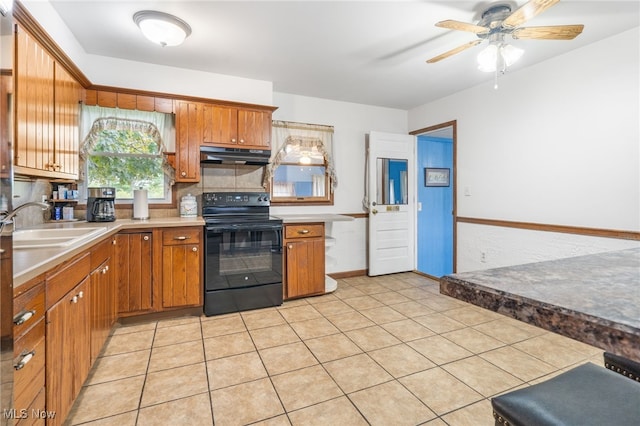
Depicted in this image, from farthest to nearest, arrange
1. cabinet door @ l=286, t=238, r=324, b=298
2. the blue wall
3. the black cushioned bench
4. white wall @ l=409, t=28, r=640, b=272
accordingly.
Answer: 1. the blue wall
2. cabinet door @ l=286, t=238, r=324, b=298
3. white wall @ l=409, t=28, r=640, b=272
4. the black cushioned bench

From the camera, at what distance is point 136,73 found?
9.97ft

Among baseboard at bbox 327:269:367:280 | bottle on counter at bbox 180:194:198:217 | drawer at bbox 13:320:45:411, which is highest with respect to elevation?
bottle on counter at bbox 180:194:198:217

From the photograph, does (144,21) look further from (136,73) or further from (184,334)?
(184,334)

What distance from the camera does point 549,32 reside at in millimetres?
2020

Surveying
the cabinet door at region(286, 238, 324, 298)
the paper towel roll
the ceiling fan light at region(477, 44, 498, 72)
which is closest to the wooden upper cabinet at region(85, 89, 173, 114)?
the paper towel roll

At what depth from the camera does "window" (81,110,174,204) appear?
2945mm

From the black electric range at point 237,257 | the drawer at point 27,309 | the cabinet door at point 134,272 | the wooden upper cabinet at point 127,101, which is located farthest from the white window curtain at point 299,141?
the drawer at point 27,309

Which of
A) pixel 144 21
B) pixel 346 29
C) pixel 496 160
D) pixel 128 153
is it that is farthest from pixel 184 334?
pixel 496 160

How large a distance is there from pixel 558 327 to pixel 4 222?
120cm

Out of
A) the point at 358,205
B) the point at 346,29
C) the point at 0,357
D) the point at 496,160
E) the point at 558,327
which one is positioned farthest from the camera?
the point at 358,205

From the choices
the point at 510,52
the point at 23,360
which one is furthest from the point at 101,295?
the point at 510,52

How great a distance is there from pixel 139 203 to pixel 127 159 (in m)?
0.53

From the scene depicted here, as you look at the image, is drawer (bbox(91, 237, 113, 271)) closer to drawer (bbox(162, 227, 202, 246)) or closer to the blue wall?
drawer (bbox(162, 227, 202, 246))

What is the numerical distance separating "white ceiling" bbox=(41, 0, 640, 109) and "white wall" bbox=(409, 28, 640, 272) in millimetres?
237
